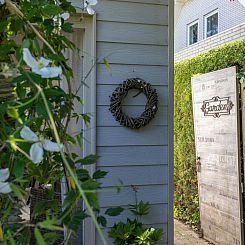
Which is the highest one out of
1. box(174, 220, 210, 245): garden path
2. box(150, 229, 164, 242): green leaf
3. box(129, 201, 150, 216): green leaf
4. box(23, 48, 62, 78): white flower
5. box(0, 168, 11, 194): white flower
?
box(23, 48, 62, 78): white flower

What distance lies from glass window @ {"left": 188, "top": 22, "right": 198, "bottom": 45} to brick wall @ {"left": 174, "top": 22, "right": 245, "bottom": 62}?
1620mm

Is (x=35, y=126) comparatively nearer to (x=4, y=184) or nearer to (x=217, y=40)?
(x=4, y=184)

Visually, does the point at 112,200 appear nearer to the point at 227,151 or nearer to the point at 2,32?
the point at 2,32

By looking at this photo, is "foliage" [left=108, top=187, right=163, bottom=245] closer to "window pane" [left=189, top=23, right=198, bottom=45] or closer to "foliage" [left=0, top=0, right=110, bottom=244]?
"foliage" [left=0, top=0, right=110, bottom=244]

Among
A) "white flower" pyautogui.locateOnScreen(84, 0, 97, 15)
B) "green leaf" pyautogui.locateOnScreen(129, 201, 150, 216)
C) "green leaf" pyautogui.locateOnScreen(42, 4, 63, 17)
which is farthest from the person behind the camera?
"green leaf" pyautogui.locateOnScreen(129, 201, 150, 216)

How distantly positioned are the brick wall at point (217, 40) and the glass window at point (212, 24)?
1.22 meters

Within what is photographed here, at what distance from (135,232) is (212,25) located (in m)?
5.91

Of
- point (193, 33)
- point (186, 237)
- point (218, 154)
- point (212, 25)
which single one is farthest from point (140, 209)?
point (193, 33)

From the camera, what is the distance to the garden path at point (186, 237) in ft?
13.2

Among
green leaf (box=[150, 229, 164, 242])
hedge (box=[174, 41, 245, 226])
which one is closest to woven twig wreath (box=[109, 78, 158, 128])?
green leaf (box=[150, 229, 164, 242])

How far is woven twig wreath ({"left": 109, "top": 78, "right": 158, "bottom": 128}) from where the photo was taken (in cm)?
218

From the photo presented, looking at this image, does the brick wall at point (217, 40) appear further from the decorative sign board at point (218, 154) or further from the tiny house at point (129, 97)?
the tiny house at point (129, 97)

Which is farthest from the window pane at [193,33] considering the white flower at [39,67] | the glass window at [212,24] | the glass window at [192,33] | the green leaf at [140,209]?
the white flower at [39,67]

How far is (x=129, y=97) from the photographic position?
7.32ft
